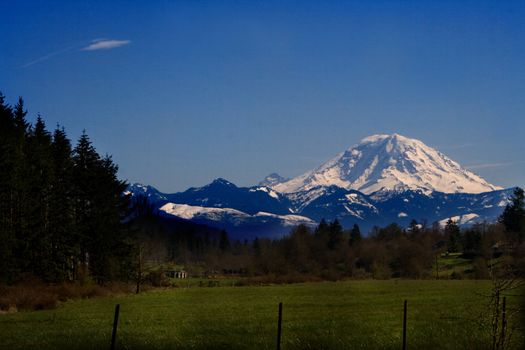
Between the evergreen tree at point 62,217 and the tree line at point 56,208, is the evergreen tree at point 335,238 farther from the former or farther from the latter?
the evergreen tree at point 62,217

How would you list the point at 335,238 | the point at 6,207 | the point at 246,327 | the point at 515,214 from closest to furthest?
the point at 246,327 < the point at 6,207 < the point at 515,214 < the point at 335,238

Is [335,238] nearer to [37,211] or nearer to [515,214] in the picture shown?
[515,214]

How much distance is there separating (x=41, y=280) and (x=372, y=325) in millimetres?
36279

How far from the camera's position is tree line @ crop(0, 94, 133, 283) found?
197 feet

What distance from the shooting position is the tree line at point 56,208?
197 feet

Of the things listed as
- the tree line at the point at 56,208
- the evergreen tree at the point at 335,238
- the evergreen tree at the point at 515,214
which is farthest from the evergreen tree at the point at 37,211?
the evergreen tree at the point at 515,214

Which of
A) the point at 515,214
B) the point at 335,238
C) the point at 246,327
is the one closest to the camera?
the point at 246,327

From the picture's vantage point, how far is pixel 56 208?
224 ft

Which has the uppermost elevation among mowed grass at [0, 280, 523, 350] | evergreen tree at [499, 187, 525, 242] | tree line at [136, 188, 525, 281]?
evergreen tree at [499, 187, 525, 242]

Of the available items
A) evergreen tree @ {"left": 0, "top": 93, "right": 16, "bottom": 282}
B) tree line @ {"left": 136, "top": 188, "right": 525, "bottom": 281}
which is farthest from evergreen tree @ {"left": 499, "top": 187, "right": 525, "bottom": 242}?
evergreen tree @ {"left": 0, "top": 93, "right": 16, "bottom": 282}

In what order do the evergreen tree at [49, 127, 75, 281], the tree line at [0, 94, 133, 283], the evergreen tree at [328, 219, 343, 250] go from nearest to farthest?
the tree line at [0, 94, 133, 283] → the evergreen tree at [49, 127, 75, 281] → the evergreen tree at [328, 219, 343, 250]

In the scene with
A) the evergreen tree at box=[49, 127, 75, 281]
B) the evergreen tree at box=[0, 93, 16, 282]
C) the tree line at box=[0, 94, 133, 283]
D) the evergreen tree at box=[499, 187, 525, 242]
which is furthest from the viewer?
the evergreen tree at box=[499, 187, 525, 242]

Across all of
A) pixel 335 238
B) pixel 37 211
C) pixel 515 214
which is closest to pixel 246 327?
pixel 37 211

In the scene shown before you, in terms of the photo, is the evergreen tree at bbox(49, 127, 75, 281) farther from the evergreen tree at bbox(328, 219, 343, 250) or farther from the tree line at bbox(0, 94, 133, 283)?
the evergreen tree at bbox(328, 219, 343, 250)
